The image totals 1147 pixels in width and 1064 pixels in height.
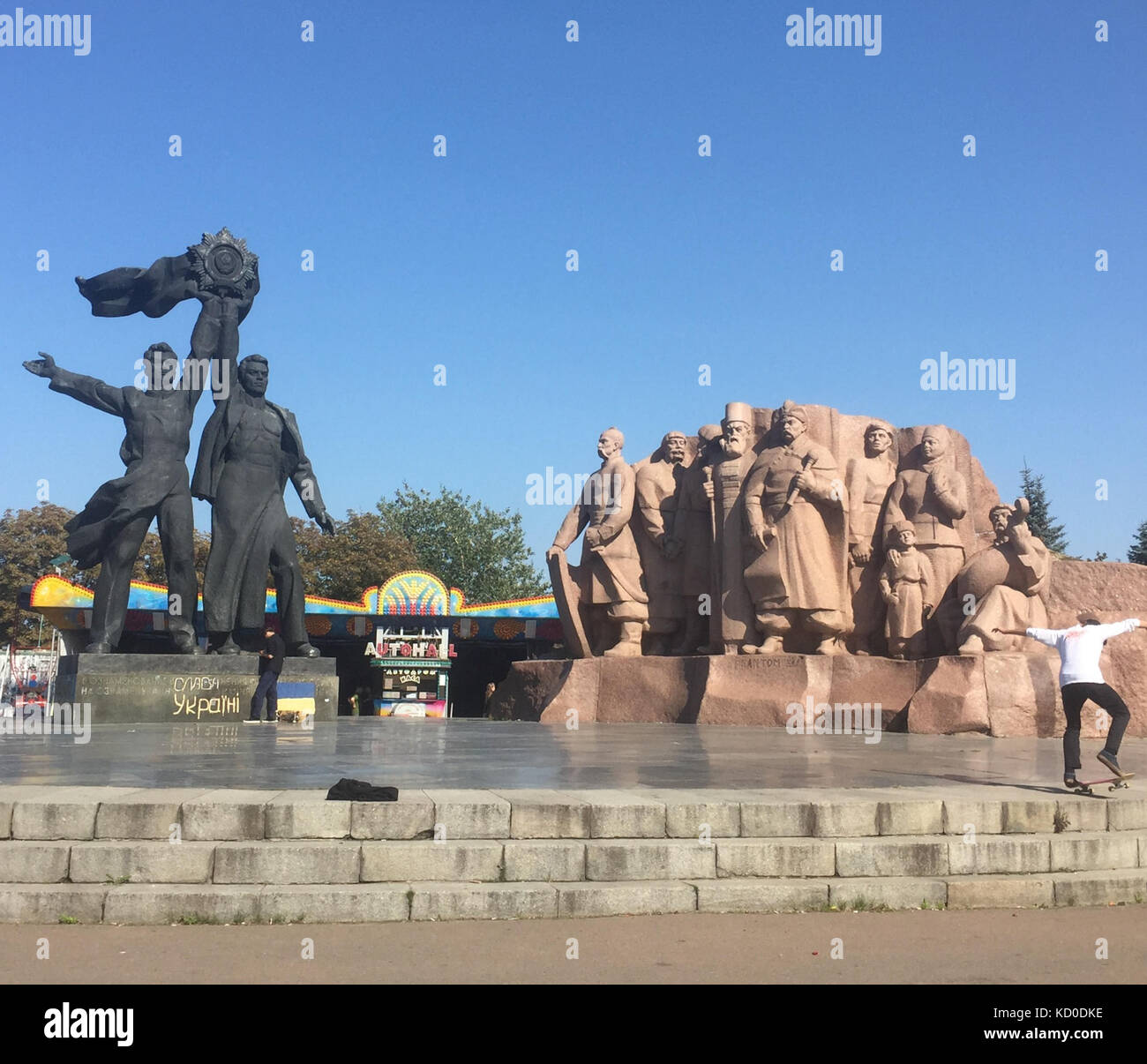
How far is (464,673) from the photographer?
37812 mm

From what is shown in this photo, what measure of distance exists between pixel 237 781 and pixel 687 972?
3479 mm

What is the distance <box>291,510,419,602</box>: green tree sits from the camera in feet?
151

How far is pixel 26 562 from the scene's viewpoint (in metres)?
45.9

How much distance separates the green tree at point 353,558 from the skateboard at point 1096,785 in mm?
39783

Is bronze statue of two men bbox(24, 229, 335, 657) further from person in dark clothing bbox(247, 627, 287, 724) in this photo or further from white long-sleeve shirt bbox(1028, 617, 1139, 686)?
white long-sleeve shirt bbox(1028, 617, 1139, 686)

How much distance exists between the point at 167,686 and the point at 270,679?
1.41 meters

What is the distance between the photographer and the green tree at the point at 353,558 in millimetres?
45906

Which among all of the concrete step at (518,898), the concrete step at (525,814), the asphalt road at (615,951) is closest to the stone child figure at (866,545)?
the concrete step at (525,814)

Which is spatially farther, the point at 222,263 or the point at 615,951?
the point at 222,263

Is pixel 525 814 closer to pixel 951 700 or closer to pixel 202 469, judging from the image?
pixel 951 700

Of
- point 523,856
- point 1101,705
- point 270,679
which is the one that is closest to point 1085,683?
point 1101,705
